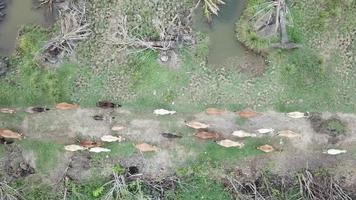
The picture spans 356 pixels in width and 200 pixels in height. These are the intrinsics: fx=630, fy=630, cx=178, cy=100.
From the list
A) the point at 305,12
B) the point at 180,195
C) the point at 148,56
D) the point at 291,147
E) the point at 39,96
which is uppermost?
the point at 305,12

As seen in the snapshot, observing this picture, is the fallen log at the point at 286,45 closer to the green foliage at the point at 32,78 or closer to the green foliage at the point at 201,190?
the green foliage at the point at 201,190

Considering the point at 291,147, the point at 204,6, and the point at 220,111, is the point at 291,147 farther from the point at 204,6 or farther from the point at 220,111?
the point at 204,6

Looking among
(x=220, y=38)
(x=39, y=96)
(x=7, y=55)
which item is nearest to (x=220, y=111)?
(x=220, y=38)

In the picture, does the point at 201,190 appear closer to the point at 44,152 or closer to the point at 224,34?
the point at 224,34

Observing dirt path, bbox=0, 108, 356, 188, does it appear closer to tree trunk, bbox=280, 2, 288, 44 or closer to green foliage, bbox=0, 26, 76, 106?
green foliage, bbox=0, 26, 76, 106

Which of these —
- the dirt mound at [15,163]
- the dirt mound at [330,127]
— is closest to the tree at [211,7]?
the dirt mound at [330,127]

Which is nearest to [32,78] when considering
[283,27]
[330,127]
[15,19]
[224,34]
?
[15,19]
